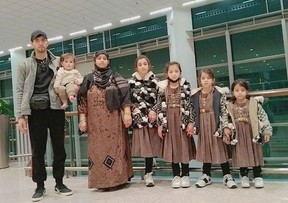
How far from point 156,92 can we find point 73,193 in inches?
48.3

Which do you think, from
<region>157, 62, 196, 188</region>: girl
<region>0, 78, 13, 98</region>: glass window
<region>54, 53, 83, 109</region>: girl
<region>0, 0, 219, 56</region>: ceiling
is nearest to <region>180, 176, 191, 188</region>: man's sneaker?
<region>157, 62, 196, 188</region>: girl

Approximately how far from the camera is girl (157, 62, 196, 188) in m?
2.70

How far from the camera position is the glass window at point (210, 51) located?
26.7ft

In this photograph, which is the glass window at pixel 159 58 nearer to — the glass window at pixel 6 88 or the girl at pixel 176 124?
the girl at pixel 176 124

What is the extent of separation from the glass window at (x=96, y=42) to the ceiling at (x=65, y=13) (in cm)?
54

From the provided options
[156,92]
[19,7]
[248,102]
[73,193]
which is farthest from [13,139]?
[248,102]

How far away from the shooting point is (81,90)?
2797mm

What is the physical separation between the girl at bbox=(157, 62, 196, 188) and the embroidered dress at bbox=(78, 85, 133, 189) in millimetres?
400

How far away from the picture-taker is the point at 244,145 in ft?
8.37

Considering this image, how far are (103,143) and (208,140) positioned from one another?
95 centimetres

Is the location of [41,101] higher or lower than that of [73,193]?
higher

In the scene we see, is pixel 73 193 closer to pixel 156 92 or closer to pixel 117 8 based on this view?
pixel 156 92

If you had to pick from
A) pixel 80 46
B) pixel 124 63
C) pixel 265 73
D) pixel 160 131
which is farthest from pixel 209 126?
pixel 80 46

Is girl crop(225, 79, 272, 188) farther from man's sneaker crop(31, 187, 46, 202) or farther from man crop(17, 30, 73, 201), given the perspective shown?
man's sneaker crop(31, 187, 46, 202)
